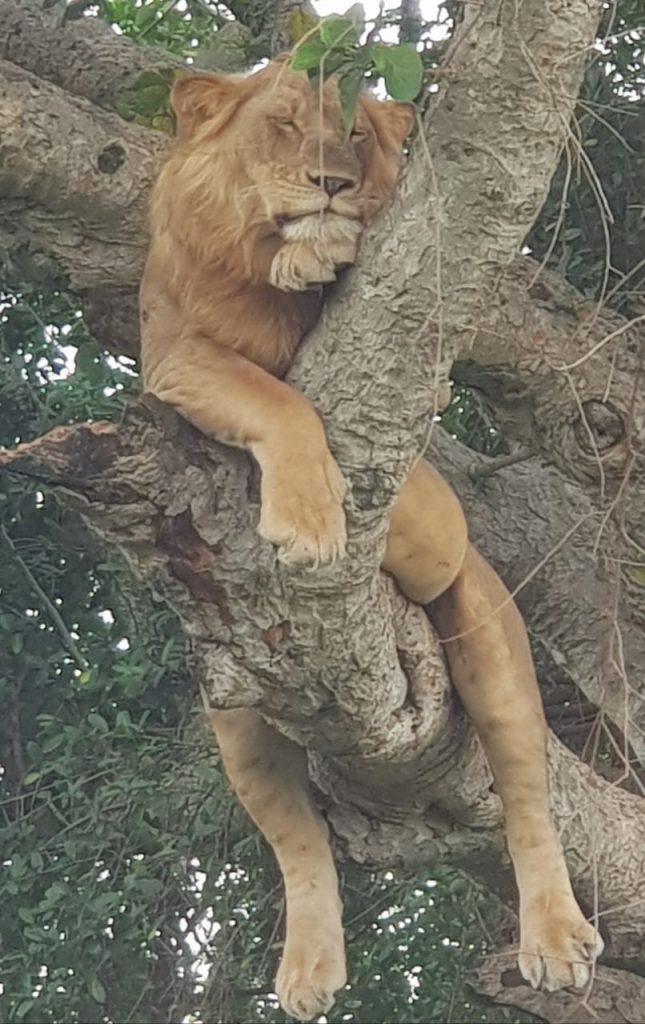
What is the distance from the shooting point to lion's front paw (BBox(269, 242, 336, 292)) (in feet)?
8.54

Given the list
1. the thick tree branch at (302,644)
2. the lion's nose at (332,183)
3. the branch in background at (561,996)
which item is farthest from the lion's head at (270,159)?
the branch in background at (561,996)

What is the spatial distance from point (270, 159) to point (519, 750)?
1179mm

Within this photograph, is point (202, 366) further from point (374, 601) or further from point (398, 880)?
point (398, 880)

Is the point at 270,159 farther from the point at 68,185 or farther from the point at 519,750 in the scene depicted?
the point at 519,750

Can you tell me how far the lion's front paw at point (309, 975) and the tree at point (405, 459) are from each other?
29 cm

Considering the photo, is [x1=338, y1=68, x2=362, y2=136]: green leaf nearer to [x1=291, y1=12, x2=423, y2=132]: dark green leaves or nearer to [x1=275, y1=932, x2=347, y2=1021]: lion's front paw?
[x1=291, y1=12, x2=423, y2=132]: dark green leaves

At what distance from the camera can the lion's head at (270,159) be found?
2643mm

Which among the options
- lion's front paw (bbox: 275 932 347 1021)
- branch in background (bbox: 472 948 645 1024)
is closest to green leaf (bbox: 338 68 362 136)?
lion's front paw (bbox: 275 932 347 1021)

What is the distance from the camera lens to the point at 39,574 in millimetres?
5410

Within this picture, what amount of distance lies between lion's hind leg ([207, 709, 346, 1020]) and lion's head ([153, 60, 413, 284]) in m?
0.97

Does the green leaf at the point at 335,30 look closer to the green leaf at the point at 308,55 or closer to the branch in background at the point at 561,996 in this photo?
the green leaf at the point at 308,55

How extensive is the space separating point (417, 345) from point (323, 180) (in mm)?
295

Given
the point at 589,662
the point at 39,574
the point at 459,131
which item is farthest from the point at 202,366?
the point at 39,574

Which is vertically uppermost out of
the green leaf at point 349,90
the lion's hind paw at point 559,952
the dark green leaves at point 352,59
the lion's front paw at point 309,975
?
the dark green leaves at point 352,59
